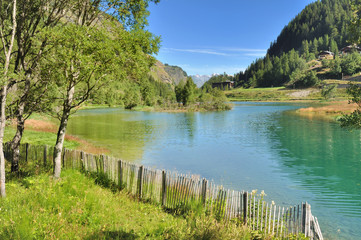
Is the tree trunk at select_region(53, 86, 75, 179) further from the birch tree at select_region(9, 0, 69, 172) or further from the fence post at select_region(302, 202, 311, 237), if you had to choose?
the fence post at select_region(302, 202, 311, 237)

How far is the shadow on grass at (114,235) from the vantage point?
8.40 meters

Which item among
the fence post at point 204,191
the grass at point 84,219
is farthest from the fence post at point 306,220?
the fence post at point 204,191

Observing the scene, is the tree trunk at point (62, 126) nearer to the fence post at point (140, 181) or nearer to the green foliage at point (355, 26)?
the fence post at point (140, 181)

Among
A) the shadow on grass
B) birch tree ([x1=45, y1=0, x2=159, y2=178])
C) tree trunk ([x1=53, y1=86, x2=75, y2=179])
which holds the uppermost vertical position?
A: birch tree ([x1=45, y1=0, x2=159, y2=178])

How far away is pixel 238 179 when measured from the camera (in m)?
21.0

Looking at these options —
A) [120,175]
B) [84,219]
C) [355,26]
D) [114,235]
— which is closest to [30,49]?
[120,175]

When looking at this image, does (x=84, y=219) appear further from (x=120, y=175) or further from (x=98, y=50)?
(x=98, y=50)

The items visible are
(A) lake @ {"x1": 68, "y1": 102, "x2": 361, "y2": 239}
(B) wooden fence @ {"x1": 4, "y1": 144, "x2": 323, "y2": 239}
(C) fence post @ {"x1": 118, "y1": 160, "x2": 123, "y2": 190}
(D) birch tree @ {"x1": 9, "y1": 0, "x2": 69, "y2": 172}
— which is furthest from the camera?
(A) lake @ {"x1": 68, "y1": 102, "x2": 361, "y2": 239}

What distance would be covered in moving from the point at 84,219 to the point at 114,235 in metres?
1.75

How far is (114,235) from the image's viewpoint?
882 cm

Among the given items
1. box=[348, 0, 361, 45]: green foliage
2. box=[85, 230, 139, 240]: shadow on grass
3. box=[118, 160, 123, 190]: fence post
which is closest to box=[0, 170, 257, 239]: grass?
box=[85, 230, 139, 240]: shadow on grass

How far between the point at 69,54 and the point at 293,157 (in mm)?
26368

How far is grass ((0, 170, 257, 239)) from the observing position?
329 inches

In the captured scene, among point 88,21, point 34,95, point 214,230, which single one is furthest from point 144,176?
point 88,21
